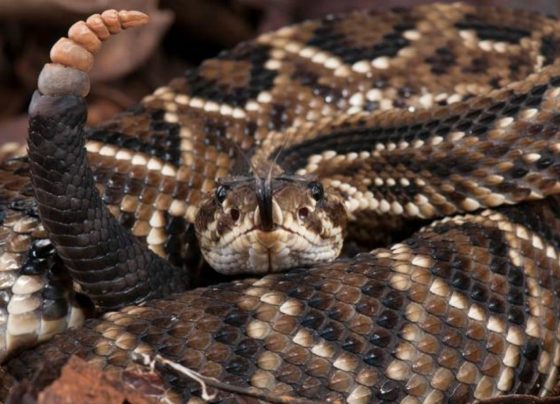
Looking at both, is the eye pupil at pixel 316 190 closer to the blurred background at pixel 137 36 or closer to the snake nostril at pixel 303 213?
the snake nostril at pixel 303 213

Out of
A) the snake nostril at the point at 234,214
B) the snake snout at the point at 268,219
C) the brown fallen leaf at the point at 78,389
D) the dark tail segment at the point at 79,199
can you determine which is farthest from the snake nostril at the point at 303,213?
the brown fallen leaf at the point at 78,389

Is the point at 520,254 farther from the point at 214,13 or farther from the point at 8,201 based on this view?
the point at 214,13

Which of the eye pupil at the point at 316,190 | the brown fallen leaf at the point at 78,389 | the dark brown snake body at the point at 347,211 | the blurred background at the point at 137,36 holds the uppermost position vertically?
the brown fallen leaf at the point at 78,389

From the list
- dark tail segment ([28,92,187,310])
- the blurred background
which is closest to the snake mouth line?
dark tail segment ([28,92,187,310])

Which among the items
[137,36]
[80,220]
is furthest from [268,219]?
[137,36]

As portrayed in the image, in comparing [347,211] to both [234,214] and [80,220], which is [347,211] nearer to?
[234,214]

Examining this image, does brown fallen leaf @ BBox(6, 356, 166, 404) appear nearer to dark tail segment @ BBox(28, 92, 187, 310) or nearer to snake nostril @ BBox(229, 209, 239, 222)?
dark tail segment @ BBox(28, 92, 187, 310)

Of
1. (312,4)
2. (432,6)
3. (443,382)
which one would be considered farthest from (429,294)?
(312,4)

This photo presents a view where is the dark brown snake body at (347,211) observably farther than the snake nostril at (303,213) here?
No
